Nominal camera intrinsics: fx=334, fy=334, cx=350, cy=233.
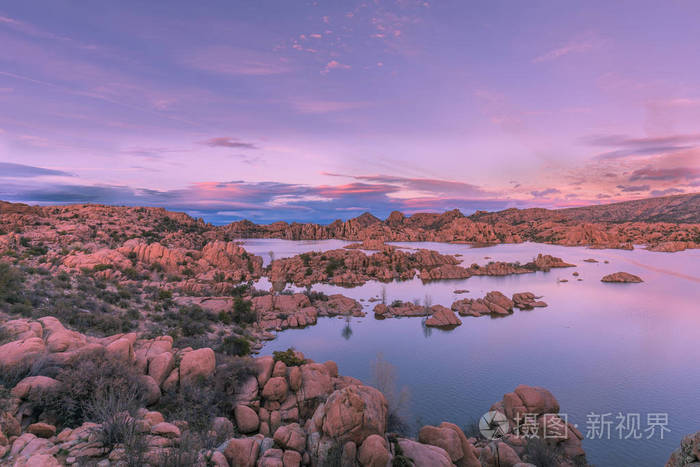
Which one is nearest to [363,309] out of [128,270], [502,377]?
[502,377]

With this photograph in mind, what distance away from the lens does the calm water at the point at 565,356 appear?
20.4 m

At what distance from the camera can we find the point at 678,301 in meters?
48.2

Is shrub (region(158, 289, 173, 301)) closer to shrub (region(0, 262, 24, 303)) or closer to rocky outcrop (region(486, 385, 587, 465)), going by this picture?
shrub (region(0, 262, 24, 303))

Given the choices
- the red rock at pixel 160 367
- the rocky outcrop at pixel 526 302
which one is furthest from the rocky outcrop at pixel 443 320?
the red rock at pixel 160 367

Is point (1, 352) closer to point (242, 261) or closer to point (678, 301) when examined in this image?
point (242, 261)

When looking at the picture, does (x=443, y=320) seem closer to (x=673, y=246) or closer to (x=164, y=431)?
(x=164, y=431)

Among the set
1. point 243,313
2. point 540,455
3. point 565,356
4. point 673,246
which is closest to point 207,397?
point 540,455

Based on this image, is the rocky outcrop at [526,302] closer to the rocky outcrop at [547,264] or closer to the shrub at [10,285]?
the rocky outcrop at [547,264]

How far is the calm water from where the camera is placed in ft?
66.8

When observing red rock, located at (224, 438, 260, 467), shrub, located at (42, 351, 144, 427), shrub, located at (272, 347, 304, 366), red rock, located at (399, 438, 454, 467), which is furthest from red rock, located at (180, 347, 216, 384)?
red rock, located at (399, 438, 454, 467)

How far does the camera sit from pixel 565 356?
29.4 metres

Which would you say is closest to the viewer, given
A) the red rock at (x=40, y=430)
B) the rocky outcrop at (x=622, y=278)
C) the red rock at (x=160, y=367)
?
the red rock at (x=40, y=430)

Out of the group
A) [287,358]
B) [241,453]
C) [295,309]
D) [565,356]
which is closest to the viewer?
[241,453]

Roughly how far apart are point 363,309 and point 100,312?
30.6m
